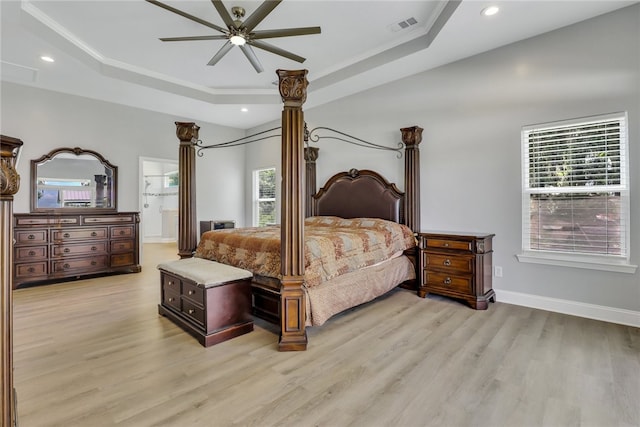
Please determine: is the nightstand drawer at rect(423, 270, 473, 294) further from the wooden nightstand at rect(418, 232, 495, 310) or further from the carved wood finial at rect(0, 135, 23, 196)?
the carved wood finial at rect(0, 135, 23, 196)

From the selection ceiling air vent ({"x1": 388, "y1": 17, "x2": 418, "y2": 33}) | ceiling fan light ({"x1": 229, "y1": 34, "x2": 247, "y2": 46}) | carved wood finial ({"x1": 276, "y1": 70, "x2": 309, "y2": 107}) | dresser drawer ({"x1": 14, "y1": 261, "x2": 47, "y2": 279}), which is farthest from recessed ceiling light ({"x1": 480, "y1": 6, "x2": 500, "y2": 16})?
dresser drawer ({"x1": 14, "y1": 261, "x2": 47, "y2": 279})

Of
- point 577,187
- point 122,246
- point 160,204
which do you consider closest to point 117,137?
point 122,246

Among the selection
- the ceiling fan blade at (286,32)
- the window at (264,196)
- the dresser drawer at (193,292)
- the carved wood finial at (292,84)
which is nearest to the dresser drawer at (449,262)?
the carved wood finial at (292,84)

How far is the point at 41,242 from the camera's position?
4473 mm

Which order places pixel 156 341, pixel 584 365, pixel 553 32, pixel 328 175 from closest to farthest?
pixel 584 365
pixel 156 341
pixel 553 32
pixel 328 175

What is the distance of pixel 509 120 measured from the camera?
3.57 m

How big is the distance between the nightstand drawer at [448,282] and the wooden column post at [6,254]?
142 inches

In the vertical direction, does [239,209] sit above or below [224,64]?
below

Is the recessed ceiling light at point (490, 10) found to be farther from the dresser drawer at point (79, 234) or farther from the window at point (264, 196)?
the dresser drawer at point (79, 234)

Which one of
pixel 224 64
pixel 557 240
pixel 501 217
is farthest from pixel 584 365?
pixel 224 64

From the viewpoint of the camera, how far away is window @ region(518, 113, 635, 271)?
294 centimetres

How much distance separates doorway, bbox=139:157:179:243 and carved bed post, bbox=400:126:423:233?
8.09 meters

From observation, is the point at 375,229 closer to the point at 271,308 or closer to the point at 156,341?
the point at 271,308

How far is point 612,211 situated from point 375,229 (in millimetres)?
2334
